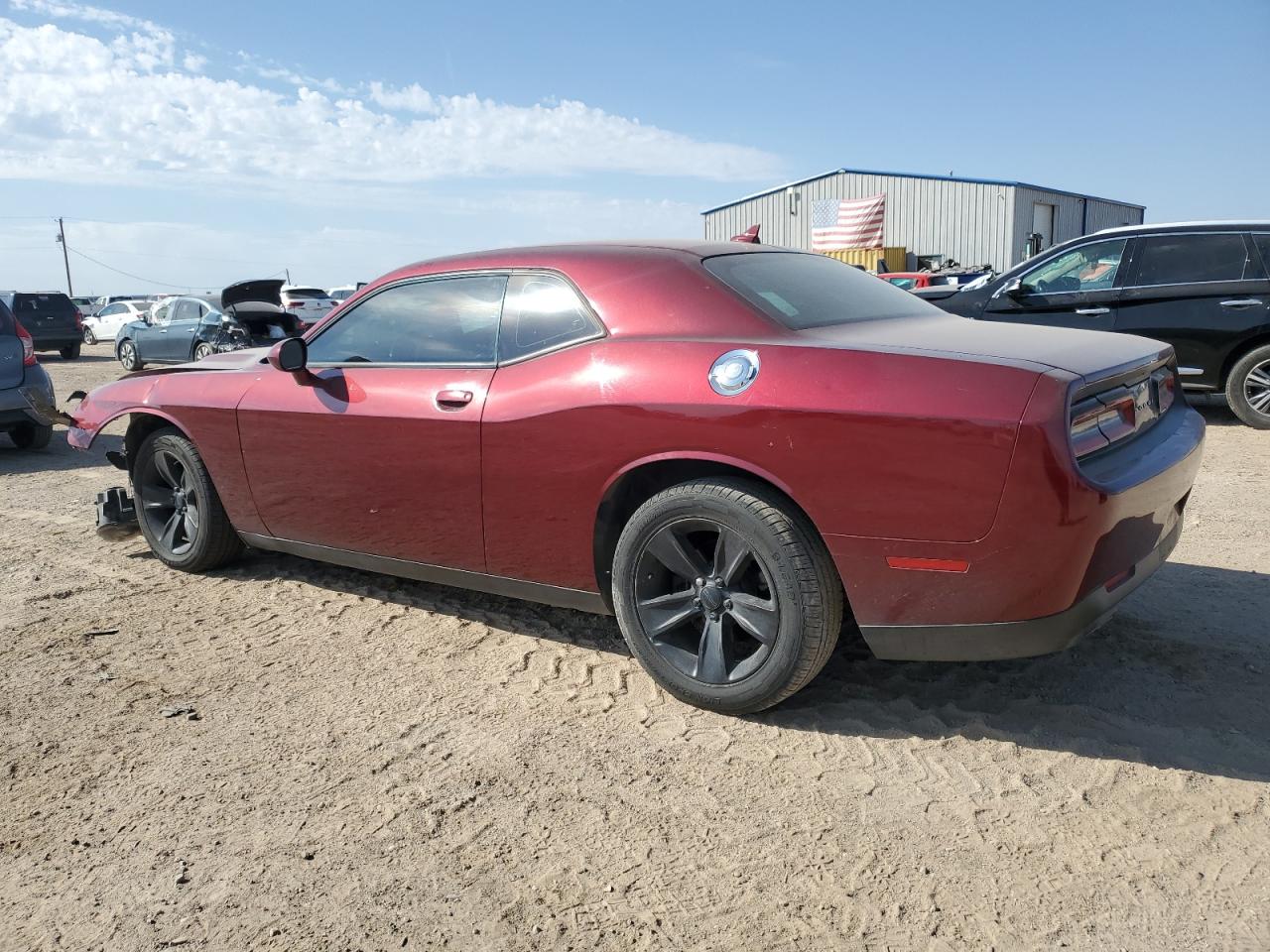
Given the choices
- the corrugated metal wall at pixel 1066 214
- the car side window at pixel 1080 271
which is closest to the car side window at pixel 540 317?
the car side window at pixel 1080 271

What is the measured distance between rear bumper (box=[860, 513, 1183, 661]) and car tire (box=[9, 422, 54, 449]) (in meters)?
8.95

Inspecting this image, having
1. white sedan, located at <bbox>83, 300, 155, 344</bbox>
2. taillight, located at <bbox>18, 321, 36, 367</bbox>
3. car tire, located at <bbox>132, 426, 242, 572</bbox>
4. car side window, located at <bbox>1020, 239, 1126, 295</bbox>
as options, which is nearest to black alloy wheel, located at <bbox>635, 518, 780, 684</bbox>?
car tire, located at <bbox>132, 426, 242, 572</bbox>

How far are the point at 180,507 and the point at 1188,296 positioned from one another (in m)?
7.93

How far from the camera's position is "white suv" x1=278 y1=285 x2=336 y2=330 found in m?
21.9

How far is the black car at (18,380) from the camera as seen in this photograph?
337 inches

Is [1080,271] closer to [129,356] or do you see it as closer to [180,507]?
[180,507]

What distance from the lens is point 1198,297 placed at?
8.39 meters

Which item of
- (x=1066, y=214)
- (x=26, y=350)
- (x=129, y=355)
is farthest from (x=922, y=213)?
(x=26, y=350)

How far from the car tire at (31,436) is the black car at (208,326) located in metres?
3.30

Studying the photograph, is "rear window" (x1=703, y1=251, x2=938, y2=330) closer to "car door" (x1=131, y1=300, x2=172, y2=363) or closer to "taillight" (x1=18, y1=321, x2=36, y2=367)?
"taillight" (x1=18, y1=321, x2=36, y2=367)

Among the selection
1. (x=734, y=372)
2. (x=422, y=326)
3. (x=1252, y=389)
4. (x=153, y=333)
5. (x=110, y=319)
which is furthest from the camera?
(x=110, y=319)

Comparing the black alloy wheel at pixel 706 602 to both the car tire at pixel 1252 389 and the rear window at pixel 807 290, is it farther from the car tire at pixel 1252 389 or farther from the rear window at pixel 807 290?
the car tire at pixel 1252 389

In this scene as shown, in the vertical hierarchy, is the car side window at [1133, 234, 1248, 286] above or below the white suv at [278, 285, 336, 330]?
above

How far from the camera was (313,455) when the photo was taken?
409 centimetres
